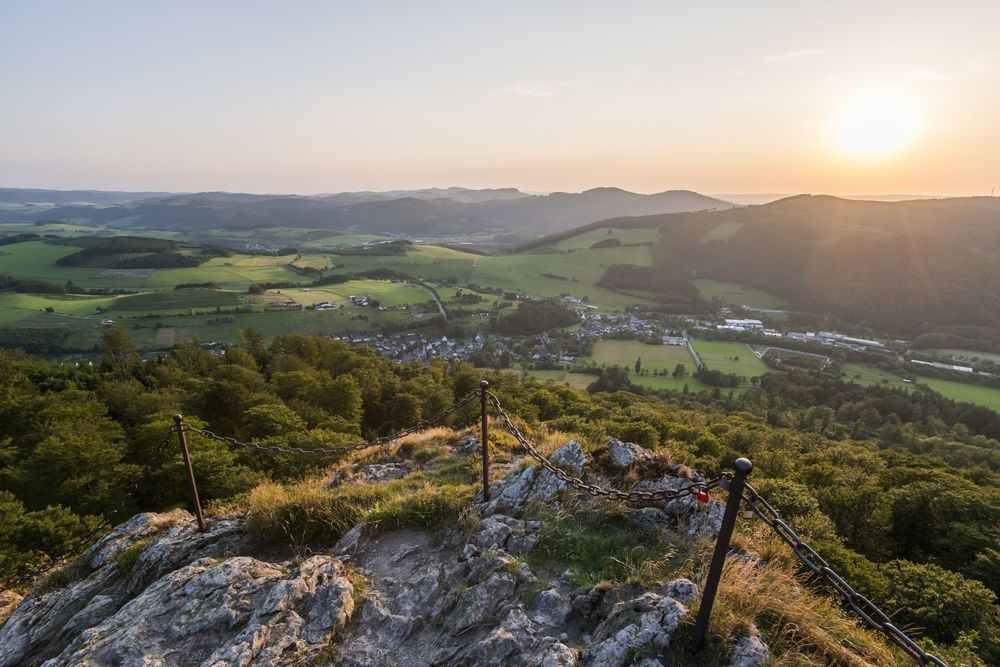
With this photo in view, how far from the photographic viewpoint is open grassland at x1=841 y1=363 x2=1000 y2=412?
69438 mm

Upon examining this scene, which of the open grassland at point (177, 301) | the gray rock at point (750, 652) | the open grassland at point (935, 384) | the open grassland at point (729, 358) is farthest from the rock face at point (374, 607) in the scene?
the open grassland at point (177, 301)

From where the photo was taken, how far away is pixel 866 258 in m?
141

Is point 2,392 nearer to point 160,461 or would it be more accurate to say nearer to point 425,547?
point 160,461

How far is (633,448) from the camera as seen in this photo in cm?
916

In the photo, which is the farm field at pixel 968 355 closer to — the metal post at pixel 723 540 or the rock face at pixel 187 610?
the metal post at pixel 723 540

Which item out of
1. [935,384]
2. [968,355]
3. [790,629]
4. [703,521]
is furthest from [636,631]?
[968,355]

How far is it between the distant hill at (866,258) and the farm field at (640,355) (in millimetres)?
68870

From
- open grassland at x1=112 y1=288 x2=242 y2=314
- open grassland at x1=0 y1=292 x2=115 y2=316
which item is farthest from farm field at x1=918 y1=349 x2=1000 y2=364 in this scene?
open grassland at x1=0 y1=292 x2=115 y2=316

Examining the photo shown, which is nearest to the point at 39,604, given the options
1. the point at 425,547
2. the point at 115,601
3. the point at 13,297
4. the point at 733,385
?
the point at 115,601

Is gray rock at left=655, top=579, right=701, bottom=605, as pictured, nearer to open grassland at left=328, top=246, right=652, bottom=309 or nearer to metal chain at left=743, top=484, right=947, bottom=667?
metal chain at left=743, top=484, right=947, bottom=667

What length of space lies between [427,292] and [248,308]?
51834 millimetres

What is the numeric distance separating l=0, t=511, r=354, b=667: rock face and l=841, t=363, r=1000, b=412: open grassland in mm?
95770

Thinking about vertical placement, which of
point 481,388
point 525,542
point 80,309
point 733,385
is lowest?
point 733,385

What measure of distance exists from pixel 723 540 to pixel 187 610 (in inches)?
270
